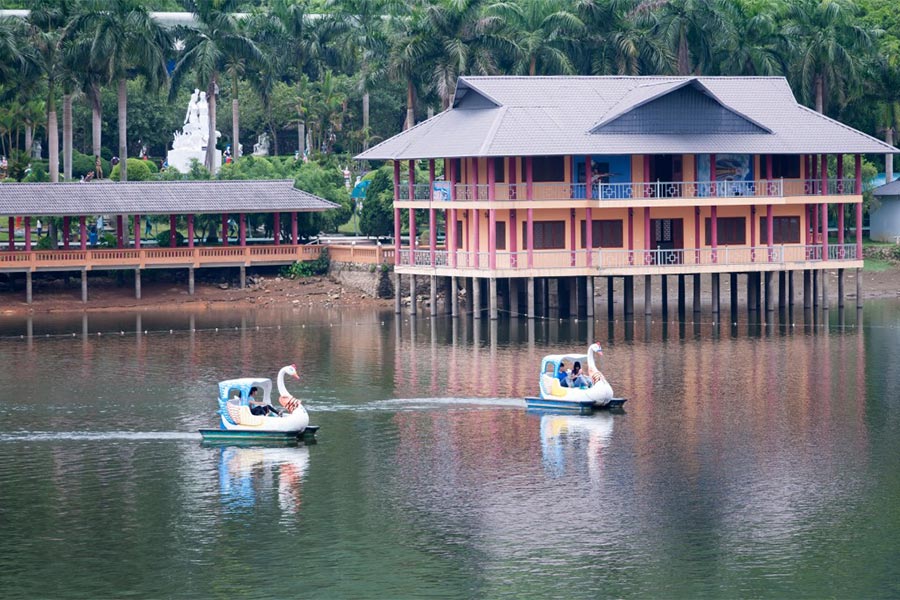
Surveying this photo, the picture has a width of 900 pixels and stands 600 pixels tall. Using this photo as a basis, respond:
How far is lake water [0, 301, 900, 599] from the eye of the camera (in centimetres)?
3725

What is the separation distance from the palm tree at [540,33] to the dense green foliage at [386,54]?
0.29 ft

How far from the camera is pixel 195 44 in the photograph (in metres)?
105

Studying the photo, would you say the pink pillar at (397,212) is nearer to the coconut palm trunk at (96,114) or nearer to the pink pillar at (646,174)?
the pink pillar at (646,174)

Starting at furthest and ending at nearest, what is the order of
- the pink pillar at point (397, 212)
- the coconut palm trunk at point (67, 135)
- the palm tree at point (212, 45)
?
the palm tree at point (212, 45), the coconut palm trunk at point (67, 135), the pink pillar at point (397, 212)

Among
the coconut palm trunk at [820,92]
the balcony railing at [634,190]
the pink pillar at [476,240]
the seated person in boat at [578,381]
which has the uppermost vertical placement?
the coconut palm trunk at [820,92]

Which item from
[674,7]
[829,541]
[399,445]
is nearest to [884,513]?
[829,541]

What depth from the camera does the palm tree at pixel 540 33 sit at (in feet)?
331

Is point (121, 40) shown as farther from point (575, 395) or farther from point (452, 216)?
point (575, 395)

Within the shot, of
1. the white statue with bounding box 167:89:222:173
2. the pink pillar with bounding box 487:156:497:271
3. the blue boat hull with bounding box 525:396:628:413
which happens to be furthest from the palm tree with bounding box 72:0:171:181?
the blue boat hull with bounding box 525:396:628:413

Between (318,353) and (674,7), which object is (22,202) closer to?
(318,353)

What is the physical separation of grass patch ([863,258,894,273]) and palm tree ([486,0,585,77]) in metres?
20.4

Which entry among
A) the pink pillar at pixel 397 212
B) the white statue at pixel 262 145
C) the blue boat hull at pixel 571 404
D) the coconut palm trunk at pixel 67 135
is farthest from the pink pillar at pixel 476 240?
the white statue at pixel 262 145

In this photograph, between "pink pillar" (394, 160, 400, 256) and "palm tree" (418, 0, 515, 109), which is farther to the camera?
"palm tree" (418, 0, 515, 109)

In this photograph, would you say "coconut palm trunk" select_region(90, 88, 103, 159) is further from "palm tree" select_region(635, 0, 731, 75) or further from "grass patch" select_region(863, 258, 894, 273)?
"grass patch" select_region(863, 258, 894, 273)
